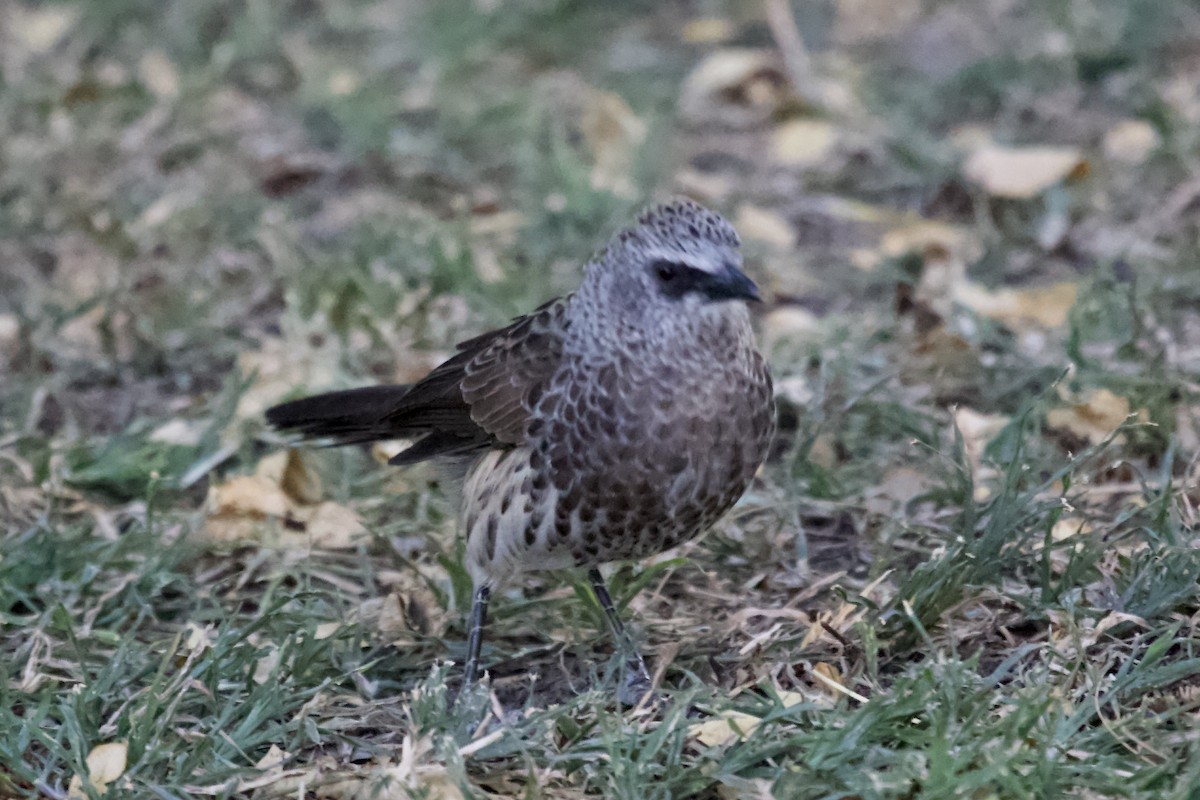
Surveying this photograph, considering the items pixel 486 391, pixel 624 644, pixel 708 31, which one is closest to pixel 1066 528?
pixel 624 644

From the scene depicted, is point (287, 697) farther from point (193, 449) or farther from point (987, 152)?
point (987, 152)

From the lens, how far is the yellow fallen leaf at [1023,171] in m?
6.76

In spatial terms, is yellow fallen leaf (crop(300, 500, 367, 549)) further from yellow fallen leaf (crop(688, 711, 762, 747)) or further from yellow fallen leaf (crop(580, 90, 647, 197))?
yellow fallen leaf (crop(580, 90, 647, 197))

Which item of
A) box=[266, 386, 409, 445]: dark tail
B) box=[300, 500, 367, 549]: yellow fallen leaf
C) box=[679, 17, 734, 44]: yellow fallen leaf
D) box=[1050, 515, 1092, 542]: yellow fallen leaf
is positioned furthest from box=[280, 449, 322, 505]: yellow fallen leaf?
box=[679, 17, 734, 44]: yellow fallen leaf

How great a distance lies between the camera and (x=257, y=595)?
4.68m

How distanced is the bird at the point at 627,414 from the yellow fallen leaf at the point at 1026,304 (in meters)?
2.13

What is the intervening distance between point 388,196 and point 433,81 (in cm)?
130

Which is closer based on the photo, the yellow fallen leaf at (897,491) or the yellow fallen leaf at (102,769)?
the yellow fallen leaf at (102,769)

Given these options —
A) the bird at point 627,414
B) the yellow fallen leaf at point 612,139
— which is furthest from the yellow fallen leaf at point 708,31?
the bird at point 627,414

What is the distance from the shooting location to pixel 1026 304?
5.96 m

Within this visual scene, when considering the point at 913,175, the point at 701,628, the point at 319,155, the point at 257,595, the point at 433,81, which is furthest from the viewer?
the point at 433,81

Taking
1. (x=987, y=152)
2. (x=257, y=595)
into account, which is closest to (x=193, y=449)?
(x=257, y=595)

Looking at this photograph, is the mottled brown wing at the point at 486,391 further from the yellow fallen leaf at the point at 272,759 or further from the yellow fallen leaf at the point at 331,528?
the yellow fallen leaf at the point at 272,759

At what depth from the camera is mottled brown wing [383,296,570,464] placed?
163 inches
